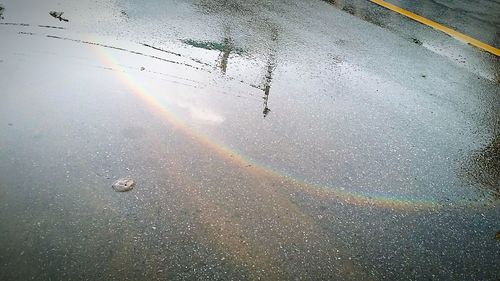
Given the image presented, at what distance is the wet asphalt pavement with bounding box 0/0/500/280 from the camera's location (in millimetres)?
2059

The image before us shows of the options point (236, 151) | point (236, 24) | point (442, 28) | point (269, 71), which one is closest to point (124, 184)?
point (236, 151)

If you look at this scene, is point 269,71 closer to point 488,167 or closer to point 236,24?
point 236,24

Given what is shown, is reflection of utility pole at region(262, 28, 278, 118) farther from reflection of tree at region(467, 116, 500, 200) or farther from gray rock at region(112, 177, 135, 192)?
reflection of tree at region(467, 116, 500, 200)

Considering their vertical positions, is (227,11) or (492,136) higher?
(227,11)

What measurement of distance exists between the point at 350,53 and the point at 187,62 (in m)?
2.07

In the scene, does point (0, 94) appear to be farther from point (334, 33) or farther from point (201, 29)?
point (334, 33)

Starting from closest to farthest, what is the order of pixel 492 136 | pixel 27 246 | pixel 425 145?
pixel 27 246 < pixel 425 145 < pixel 492 136

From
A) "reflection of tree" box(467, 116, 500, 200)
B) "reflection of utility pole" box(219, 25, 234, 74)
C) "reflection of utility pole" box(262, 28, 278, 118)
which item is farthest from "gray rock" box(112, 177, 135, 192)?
"reflection of tree" box(467, 116, 500, 200)

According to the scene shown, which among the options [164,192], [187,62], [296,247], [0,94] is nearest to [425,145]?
[296,247]

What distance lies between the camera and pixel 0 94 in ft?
9.91

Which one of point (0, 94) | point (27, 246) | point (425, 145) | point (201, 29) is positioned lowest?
point (27, 246)

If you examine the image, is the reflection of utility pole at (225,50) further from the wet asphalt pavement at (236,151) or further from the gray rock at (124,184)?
the gray rock at (124,184)

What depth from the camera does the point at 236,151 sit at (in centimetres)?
275

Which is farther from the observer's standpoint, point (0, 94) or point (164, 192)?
point (0, 94)
